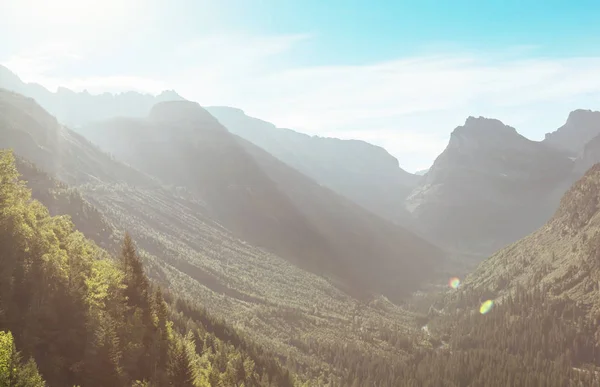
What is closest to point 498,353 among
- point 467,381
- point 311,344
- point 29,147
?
point 467,381

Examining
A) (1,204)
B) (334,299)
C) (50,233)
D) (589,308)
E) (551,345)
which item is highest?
(1,204)

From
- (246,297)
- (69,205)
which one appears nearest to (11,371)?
(69,205)

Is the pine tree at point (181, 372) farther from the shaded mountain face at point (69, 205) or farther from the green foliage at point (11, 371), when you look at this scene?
the shaded mountain face at point (69, 205)

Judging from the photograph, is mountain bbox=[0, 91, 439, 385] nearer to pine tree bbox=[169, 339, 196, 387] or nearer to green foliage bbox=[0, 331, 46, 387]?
pine tree bbox=[169, 339, 196, 387]

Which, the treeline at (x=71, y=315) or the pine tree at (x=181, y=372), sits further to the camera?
the pine tree at (x=181, y=372)

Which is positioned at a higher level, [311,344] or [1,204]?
[1,204]

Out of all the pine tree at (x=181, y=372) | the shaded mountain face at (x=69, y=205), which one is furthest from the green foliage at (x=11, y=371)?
the shaded mountain face at (x=69, y=205)

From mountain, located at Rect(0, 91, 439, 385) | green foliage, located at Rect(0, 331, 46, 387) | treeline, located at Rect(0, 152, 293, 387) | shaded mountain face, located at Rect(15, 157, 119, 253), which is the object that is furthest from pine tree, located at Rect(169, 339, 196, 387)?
shaded mountain face, located at Rect(15, 157, 119, 253)

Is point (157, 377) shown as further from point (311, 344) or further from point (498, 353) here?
point (498, 353)

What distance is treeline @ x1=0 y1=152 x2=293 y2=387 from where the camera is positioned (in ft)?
95.2

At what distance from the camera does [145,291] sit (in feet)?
149

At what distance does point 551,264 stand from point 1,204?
212249 millimetres

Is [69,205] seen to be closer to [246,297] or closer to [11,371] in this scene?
[246,297]

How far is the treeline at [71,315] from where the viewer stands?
29.0 m
